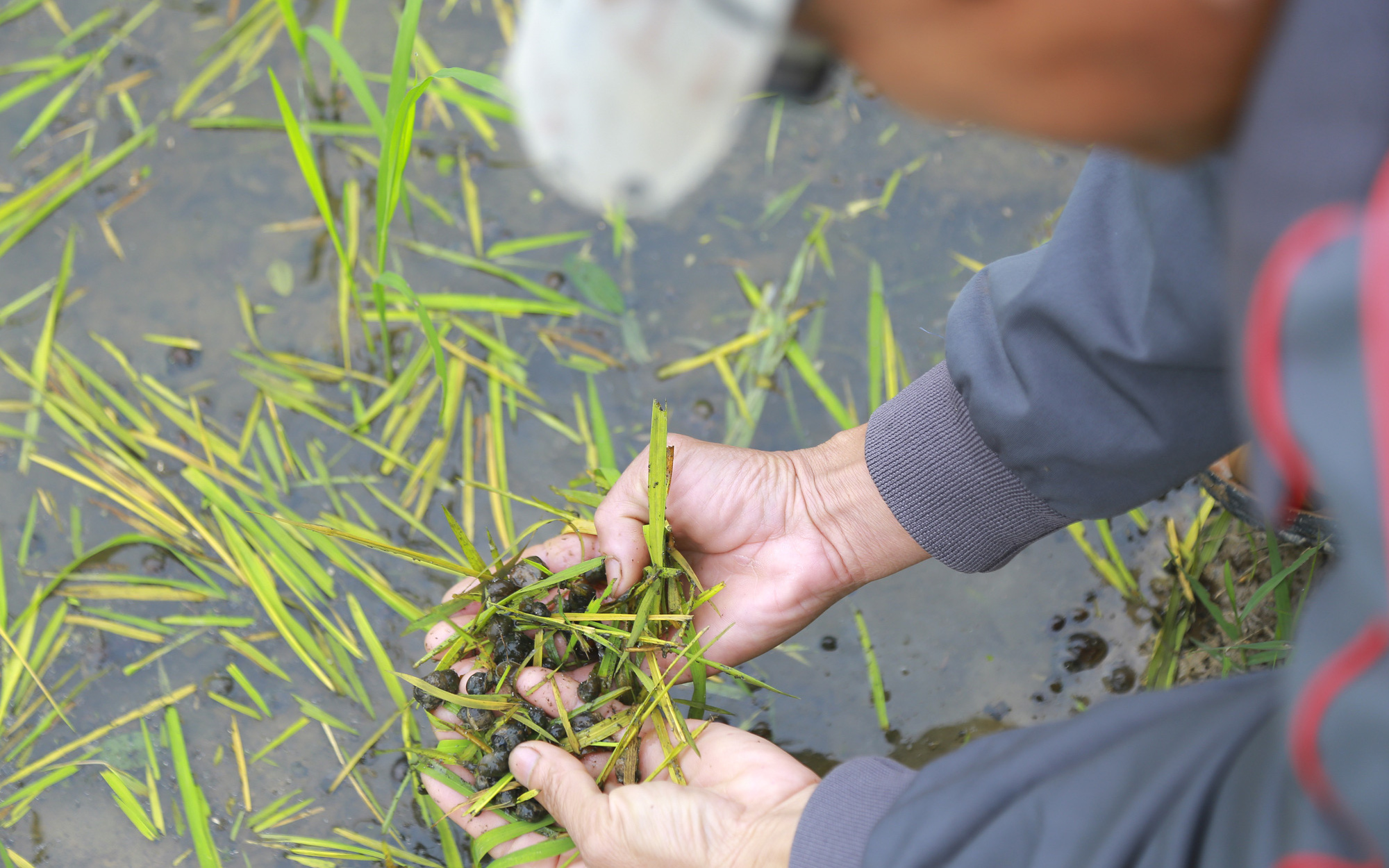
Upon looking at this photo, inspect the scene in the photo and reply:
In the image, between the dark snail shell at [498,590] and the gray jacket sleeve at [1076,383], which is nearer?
the gray jacket sleeve at [1076,383]

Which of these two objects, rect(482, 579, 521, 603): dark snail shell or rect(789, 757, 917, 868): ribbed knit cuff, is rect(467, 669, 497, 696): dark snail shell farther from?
rect(789, 757, 917, 868): ribbed knit cuff

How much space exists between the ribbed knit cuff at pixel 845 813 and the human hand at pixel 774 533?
495 mm

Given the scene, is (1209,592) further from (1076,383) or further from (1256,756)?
(1256,756)

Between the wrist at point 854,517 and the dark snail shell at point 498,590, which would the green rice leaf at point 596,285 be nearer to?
the wrist at point 854,517

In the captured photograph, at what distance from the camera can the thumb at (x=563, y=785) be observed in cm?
139

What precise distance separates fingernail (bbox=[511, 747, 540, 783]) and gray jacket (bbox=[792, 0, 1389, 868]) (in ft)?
1.59

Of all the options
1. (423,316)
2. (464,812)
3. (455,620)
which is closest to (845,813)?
(464,812)

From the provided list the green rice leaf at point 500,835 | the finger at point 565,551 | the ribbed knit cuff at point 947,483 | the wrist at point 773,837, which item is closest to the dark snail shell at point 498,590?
the finger at point 565,551

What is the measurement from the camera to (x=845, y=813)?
45.5 inches

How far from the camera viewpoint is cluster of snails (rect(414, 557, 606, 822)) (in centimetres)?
153

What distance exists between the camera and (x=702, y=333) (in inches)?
85.3

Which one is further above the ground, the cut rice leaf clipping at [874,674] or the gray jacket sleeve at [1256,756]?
the gray jacket sleeve at [1256,756]

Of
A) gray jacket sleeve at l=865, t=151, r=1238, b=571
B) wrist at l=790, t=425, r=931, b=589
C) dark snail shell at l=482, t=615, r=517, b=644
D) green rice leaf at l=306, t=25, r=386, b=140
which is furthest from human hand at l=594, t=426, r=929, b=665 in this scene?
green rice leaf at l=306, t=25, r=386, b=140

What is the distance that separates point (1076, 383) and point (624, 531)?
0.77 m
